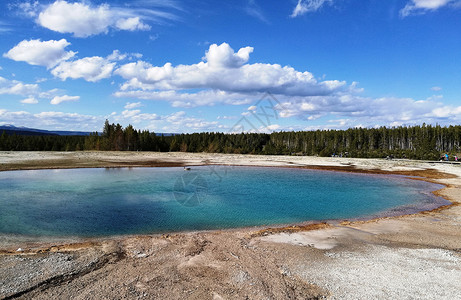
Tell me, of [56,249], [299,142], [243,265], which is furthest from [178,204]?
[299,142]

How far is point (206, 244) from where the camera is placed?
35.5 feet

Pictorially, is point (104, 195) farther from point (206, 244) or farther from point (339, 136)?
point (339, 136)

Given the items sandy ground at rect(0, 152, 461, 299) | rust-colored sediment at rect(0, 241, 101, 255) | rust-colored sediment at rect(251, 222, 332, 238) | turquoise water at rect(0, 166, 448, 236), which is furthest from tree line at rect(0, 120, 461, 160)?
rust-colored sediment at rect(0, 241, 101, 255)

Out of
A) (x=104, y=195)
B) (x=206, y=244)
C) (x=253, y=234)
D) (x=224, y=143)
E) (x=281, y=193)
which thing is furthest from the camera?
(x=224, y=143)

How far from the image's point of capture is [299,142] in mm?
122312

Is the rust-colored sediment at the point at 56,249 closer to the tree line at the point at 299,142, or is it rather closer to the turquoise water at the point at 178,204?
the turquoise water at the point at 178,204

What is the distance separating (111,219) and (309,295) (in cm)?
1135

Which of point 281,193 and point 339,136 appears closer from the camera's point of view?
point 281,193

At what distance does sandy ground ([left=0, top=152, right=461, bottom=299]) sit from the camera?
23.7 ft

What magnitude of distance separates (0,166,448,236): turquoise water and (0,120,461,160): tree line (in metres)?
50.5

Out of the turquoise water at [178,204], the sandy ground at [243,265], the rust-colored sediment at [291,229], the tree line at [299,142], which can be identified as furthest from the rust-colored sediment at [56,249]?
the tree line at [299,142]

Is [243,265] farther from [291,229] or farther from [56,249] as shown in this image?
[56,249]

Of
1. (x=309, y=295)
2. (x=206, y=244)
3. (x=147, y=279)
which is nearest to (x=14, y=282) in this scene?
(x=147, y=279)

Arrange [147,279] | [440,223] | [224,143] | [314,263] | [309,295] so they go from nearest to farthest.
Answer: [309,295]
[147,279]
[314,263]
[440,223]
[224,143]
